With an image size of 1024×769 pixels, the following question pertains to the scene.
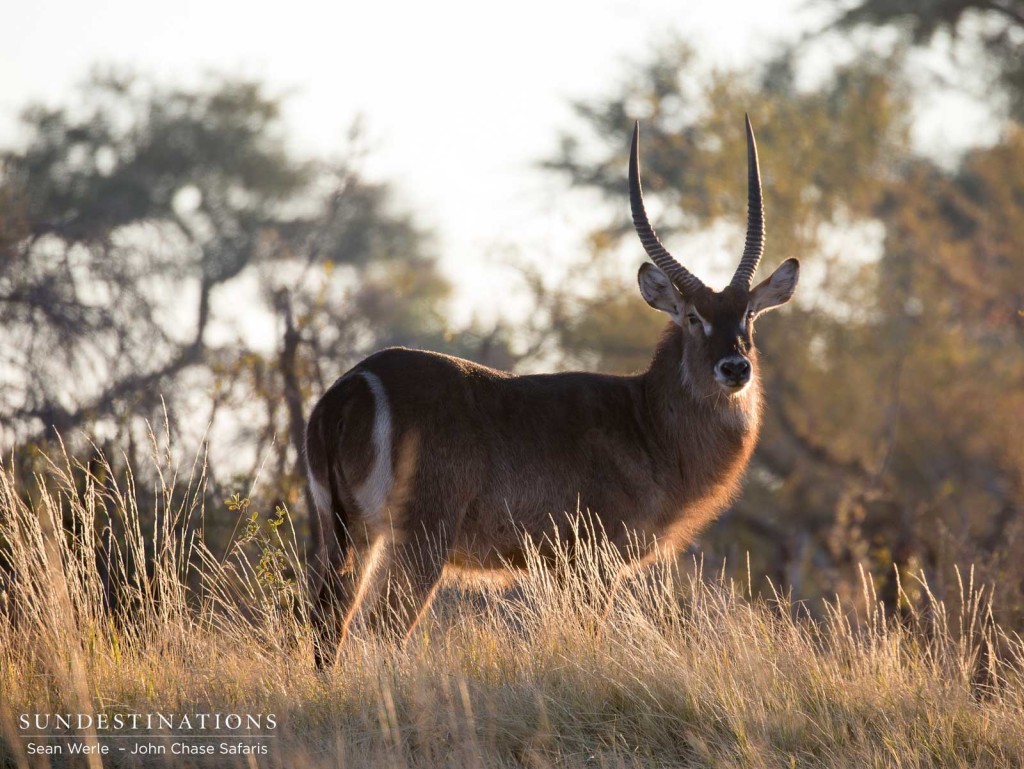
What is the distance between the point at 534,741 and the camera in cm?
429

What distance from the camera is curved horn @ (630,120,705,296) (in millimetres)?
6707

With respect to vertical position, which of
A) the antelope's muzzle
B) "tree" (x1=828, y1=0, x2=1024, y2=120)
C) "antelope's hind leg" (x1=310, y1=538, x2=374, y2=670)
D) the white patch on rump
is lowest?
"antelope's hind leg" (x1=310, y1=538, x2=374, y2=670)

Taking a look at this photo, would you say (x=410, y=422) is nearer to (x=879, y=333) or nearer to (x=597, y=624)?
(x=597, y=624)

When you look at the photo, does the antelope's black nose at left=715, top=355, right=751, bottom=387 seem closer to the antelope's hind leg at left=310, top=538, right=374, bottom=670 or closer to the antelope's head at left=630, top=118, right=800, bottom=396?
the antelope's head at left=630, top=118, right=800, bottom=396

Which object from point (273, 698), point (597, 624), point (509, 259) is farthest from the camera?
point (509, 259)

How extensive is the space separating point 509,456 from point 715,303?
1.33m

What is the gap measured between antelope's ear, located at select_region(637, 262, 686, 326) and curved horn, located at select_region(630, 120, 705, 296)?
0.12 ft

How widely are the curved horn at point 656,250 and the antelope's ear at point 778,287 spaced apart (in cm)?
30

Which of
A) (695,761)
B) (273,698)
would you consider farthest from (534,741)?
(273,698)

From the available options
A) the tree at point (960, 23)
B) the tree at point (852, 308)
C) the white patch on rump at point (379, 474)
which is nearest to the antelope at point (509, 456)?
the white patch on rump at point (379, 474)

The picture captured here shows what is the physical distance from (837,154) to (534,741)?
14.6 m

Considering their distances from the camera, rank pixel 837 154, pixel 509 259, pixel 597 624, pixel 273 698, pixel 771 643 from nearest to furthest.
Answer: pixel 273 698
pixel 771 643
pixel 597 624
pixel 509 259
pixel 837 154

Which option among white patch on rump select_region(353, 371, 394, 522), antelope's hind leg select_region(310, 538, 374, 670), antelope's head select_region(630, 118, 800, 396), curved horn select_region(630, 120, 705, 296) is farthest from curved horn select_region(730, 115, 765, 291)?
antelope's hind leg select_region(310, 538, 374, 670)

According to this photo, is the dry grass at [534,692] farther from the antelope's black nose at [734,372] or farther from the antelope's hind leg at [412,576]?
the antelope's black nose at [734,372]
